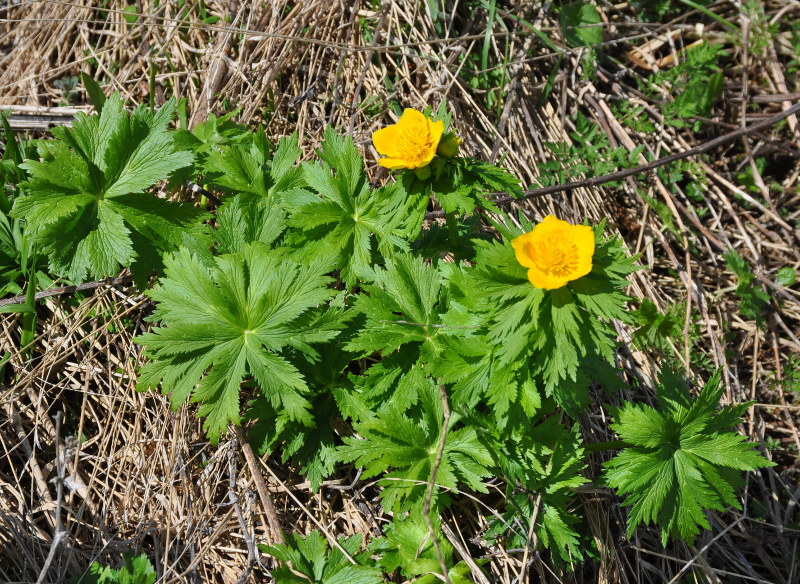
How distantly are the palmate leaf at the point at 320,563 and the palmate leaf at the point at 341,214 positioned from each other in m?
1.05

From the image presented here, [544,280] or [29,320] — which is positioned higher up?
[544,280]

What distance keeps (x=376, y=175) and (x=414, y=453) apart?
1624 millimetres

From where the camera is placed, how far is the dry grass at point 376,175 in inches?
110

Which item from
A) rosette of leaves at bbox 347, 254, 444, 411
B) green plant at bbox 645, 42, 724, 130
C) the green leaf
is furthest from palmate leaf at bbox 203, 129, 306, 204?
the green leaf

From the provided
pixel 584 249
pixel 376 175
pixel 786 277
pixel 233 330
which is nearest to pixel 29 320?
pixel 233 330

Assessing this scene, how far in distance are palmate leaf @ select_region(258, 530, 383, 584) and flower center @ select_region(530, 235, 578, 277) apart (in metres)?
1.35

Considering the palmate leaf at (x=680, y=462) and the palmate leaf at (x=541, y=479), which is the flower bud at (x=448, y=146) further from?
the palmate leaf at (x=680, y=462)

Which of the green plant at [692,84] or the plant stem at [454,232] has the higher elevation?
the plant stem at [454,232]

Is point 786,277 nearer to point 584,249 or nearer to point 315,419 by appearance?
point 584,249

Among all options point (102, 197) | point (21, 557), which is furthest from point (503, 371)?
point (21, 557)

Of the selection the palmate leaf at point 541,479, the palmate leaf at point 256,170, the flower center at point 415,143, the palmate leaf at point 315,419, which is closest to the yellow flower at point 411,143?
the flower center at point 415,143

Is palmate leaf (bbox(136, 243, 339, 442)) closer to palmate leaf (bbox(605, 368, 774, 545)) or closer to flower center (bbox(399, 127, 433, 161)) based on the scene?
flower center (bbox(399, 127, 433, 161))

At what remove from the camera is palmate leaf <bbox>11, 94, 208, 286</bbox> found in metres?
2.61

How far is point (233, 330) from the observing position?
8.07 feet
